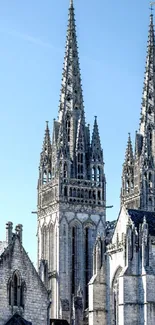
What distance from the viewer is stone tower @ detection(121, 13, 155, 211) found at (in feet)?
352

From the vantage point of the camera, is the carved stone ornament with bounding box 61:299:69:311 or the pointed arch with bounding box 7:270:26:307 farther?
the carved stone ornament with bounding box 61:299:69:311

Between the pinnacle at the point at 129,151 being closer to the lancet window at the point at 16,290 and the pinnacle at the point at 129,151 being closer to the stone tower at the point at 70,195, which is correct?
the stone tower at the point at 70,195

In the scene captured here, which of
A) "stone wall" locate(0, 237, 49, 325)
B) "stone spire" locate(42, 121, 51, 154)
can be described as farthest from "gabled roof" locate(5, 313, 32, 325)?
"stone spire" locate(42, 121, 51, 154)

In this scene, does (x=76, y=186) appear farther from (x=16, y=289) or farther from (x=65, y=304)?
(x=16, y=289)

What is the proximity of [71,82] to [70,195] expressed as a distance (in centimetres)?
1448

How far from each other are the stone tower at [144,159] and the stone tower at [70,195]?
11.4ft

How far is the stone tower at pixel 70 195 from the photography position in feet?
337

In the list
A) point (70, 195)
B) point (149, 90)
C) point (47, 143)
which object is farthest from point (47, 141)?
point (149, 90)

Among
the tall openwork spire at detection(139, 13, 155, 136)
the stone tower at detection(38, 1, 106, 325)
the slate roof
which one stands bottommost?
the slate roof

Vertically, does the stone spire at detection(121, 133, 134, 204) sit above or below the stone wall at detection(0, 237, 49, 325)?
above

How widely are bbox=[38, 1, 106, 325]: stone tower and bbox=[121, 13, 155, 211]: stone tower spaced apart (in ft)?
11.4

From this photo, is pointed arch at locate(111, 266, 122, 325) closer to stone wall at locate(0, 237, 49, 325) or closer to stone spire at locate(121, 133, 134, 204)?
stone wall at locate(0, 237, 49, 325)

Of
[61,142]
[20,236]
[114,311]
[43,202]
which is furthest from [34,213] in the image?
[20,236]

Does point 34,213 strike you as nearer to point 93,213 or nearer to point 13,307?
→ point 93,213
